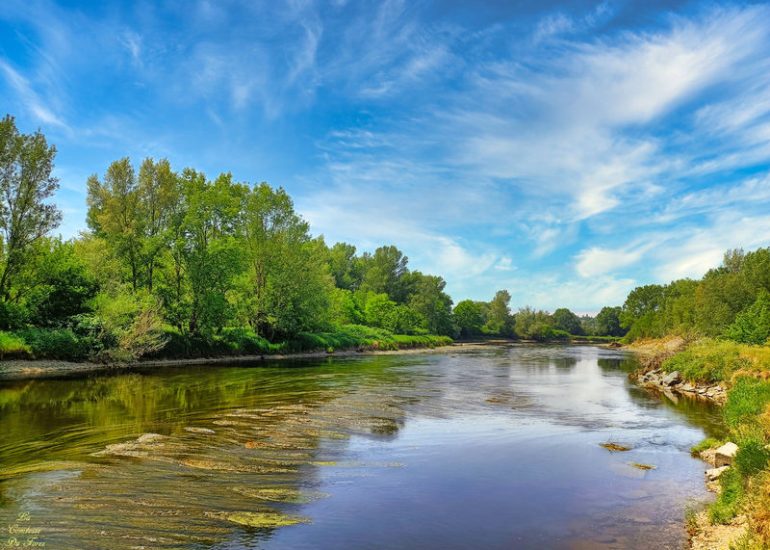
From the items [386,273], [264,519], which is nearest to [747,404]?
[264,519]

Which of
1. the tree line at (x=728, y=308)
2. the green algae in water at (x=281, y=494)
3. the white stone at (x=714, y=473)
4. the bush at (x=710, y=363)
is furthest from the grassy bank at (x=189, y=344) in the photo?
the tree line at (x=728, y=308)

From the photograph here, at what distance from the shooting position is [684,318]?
10788 centimetres

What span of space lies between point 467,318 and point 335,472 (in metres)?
156

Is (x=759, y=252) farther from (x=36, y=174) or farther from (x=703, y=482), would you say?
(x=36, y=174)

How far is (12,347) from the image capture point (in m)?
37.0

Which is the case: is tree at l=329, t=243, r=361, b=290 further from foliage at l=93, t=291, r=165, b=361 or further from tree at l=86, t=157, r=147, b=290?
foliage at l=93, t=291, r=165, b=361

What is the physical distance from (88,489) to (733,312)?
87.5 m

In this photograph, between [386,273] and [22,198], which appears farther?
[386,273]

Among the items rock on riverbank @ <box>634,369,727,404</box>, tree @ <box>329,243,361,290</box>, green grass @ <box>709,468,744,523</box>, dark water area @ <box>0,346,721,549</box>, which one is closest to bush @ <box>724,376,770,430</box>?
dark water area @ <box>0,346,721,549</box>

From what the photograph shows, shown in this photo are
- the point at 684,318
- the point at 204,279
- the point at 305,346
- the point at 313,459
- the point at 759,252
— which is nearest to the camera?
the point at 313,459

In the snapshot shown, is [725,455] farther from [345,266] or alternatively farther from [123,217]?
[345,266]

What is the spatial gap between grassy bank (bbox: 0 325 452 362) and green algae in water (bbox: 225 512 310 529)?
35.6 m

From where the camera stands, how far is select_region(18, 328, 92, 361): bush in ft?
127

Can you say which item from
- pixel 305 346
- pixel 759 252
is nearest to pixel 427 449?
pixel 305 346
